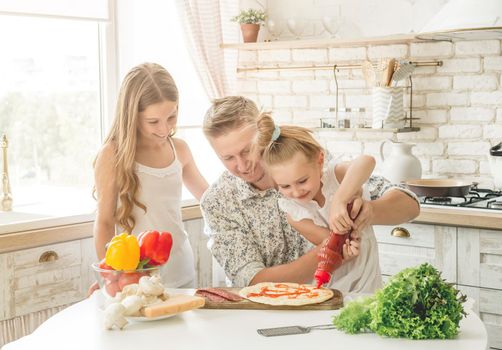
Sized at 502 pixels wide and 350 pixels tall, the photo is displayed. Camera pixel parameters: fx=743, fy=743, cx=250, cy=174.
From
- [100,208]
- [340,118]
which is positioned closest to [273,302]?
[100,208]

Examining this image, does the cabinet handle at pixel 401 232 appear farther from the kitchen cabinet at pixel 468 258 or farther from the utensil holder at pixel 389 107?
the utensil holder at pixel 389 107

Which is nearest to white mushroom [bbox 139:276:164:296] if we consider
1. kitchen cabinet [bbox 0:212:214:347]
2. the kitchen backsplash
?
kitchen cabinet [bbox 0:212:214:347]

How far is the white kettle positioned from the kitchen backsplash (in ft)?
0.79

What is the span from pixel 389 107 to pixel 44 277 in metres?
1.93

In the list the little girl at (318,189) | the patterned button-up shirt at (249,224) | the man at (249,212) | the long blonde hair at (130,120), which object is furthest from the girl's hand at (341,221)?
the long blonde hair at (130,120)

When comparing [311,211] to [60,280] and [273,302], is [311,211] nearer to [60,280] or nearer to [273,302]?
[273,302]

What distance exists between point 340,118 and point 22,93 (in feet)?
5.62

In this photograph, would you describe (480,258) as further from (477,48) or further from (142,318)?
(142,318)

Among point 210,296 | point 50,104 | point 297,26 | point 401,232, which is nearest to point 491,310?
point 401,232

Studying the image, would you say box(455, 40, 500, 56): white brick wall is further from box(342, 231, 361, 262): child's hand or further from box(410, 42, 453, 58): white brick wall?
box(342, 231, 361, 262): child's hand

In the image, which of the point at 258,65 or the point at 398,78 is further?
the point at 258,65

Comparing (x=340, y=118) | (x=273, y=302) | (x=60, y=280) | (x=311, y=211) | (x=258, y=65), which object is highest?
(x=258, y=65)

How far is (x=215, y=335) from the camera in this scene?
1.81 m

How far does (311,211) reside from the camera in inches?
94.2
